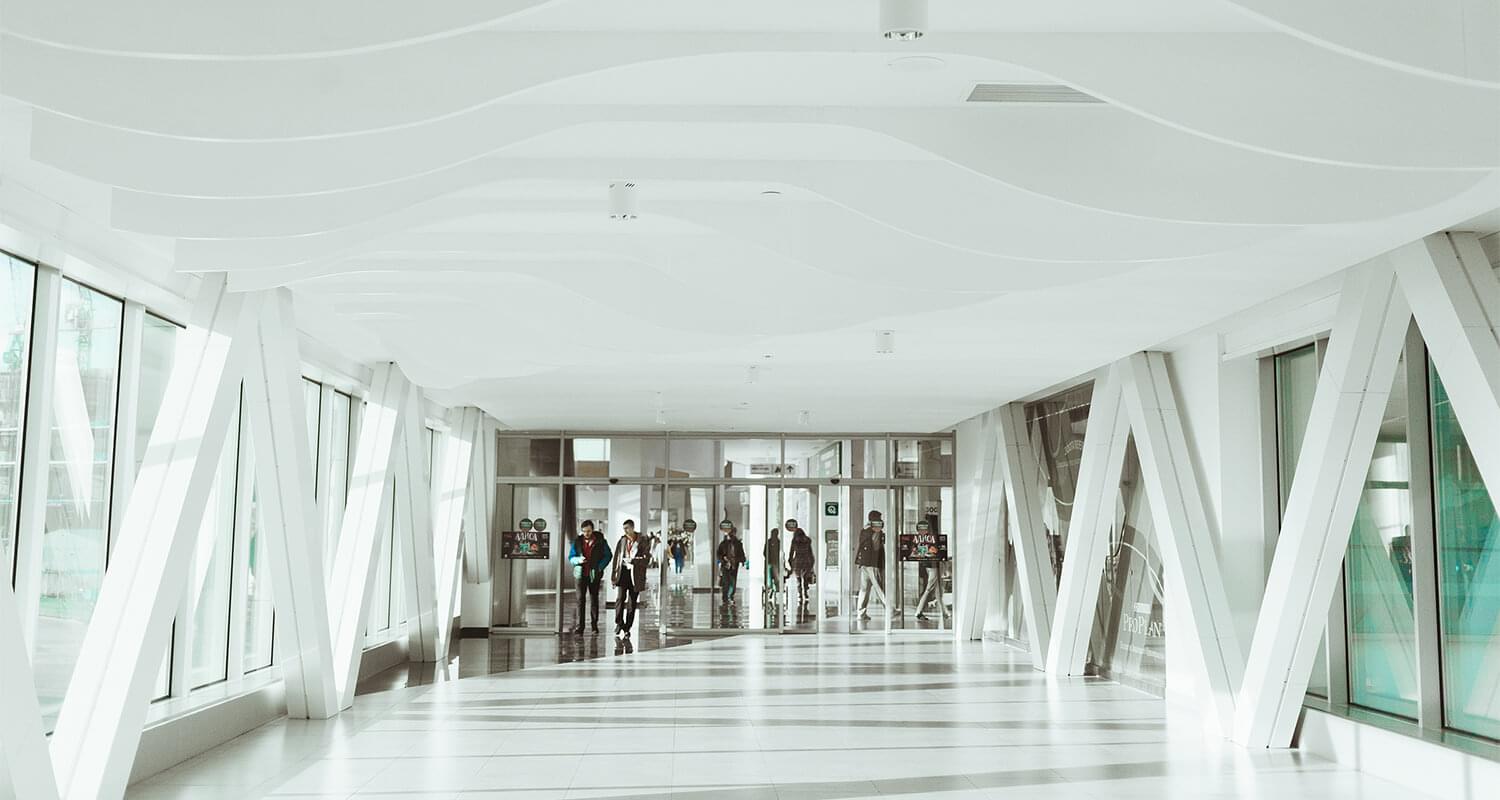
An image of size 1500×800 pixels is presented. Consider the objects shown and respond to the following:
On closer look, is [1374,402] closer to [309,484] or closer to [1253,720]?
[1253,720]

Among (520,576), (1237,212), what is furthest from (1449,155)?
(520,576)

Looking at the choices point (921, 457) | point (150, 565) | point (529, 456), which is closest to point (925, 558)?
point (921, 457)

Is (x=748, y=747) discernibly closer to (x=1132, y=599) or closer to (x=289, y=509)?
(x=289, y=509)

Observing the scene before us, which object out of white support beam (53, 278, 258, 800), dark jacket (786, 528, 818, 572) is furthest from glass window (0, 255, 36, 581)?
dark jacket (786, 528, 818, 572)

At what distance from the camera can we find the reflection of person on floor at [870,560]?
2475 cm

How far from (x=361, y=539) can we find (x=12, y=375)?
5.39 m

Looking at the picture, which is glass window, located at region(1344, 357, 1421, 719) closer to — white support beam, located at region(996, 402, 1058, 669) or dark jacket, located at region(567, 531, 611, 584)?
white support beam, located at region(996, 402, 1058, 669)

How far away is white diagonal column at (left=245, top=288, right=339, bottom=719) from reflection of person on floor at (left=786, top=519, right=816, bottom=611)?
1305 cm

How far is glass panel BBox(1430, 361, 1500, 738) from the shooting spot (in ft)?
31.0

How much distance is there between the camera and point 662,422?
899 inches

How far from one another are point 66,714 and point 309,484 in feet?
13.8

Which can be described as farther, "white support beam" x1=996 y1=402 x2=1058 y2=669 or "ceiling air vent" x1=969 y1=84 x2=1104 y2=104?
"white support beam" x1=996 y1=402 x2=1058 y2=669

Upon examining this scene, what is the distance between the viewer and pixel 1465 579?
9750 millimetres

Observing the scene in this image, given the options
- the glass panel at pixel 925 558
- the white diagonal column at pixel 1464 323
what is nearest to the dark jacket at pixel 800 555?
the glass panel at pixel 925 558
